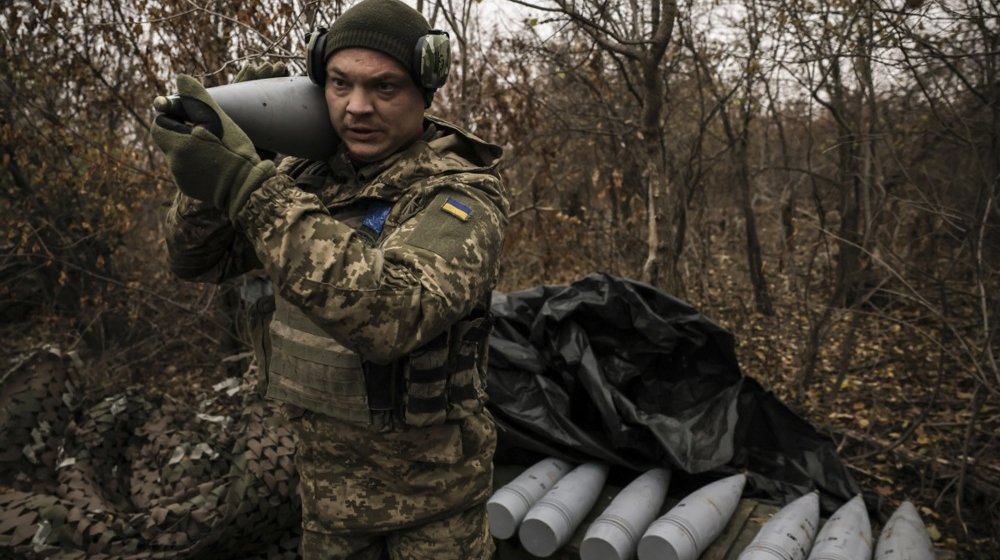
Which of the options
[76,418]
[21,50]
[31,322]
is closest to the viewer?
[76,418]

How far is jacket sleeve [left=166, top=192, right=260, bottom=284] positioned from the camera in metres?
1.81

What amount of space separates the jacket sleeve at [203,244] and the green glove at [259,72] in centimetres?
37

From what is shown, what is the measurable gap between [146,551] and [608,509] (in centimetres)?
176

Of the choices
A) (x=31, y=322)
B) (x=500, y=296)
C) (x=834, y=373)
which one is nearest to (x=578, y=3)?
(x=500, y=296)

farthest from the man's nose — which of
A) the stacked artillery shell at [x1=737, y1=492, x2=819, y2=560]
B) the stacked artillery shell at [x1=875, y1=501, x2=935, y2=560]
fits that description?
the stacked artillery shell at [x1=875, y1=501, x2=935, y2=560]

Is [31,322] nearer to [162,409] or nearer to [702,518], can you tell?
[162,409]

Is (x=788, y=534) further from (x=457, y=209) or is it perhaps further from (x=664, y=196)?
(x=664, y=196)

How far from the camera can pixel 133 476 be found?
123 inches

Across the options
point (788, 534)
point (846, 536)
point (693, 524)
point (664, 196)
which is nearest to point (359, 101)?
point (693, 524)

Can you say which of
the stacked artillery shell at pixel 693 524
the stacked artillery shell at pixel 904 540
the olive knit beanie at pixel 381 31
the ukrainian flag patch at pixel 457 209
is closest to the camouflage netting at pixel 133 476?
the stacked artillery shell at pixel 693 524

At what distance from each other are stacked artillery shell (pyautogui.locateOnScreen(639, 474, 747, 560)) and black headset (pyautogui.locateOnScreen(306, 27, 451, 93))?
168 centimetres

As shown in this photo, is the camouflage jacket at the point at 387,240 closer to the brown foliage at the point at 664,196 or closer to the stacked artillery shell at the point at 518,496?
the stacked artillery shell at the point at 518,496

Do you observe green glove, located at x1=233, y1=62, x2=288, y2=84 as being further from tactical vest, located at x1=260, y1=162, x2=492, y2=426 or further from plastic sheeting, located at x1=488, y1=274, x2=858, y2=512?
plastic sheeting, located at x1=488, y1=274, x2=858, y2=512

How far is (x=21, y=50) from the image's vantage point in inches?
182
